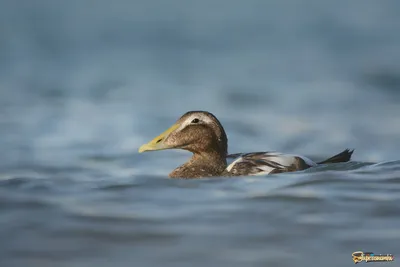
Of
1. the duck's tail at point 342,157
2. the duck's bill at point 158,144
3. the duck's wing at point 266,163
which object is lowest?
the duck's wing at point 266,163

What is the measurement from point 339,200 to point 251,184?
100 cm

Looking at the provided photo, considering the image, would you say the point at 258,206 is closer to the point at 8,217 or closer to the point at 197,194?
the point at 197,194

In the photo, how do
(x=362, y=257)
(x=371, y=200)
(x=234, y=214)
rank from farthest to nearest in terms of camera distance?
(x=371, y=200) → (x=234, y=214) → (x=362, y=257)

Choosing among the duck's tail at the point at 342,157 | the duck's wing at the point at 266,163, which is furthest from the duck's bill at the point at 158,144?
the duck's tail at the point at 342,157

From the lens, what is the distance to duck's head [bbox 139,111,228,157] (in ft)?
34.8

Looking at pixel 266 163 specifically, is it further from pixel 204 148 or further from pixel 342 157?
Result: pixel 342 157

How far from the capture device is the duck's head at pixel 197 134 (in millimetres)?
10602

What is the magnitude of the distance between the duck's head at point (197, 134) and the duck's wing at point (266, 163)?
28cm

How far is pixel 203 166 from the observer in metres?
10.5

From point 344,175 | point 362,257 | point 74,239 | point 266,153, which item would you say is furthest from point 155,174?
point 362,257

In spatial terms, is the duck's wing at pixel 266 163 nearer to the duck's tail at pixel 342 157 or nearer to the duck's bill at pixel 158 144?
the duck's tail at pixel 342 157

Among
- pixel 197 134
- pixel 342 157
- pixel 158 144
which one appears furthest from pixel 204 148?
pixel 342 157

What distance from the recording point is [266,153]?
1095 cm

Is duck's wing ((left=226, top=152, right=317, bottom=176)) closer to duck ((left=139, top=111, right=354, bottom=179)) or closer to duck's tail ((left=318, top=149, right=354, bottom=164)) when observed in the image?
duck ((left=139, top=111, right=354, bottom=179))
